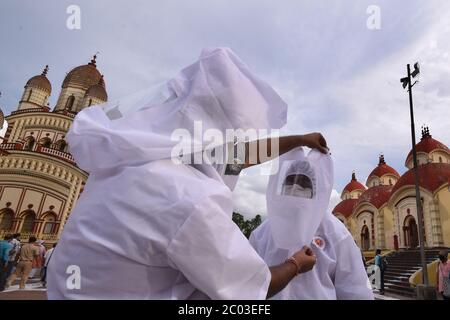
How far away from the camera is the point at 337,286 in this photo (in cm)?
191

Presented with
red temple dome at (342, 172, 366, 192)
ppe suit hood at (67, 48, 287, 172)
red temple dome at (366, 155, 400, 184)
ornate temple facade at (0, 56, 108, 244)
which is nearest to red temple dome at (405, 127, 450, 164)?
red temple dome at (366, 155, 400, 184)

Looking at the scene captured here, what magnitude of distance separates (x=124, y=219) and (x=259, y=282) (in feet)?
1.59

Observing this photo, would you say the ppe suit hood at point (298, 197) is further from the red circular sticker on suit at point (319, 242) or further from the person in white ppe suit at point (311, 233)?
the red circular sticker on suit at point (319, 242)

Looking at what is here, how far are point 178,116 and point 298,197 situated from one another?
94cm

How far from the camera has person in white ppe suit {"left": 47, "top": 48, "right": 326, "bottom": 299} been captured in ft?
3.05

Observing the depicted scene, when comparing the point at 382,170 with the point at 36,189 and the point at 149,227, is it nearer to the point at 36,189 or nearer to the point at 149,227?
the point at 36,189

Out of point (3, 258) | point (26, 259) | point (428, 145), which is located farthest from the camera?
point (428, 145)

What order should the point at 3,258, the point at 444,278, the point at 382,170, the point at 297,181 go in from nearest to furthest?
the point at 297,181 < the point at 444,278 < the point at 3,258 < the point at 382,170

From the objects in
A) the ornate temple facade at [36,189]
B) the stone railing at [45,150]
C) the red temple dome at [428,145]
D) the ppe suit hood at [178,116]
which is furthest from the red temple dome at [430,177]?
the stone railing at [45,150]

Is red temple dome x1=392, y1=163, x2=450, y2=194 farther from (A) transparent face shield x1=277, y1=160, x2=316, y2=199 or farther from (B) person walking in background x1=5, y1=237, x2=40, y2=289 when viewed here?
(A) transparent face shield x1=277, y1=160, x2=316, y2=199

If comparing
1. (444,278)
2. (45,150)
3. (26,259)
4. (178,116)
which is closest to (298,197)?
(178,116)

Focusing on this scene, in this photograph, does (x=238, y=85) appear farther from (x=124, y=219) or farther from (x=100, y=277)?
(x=100, y=277)

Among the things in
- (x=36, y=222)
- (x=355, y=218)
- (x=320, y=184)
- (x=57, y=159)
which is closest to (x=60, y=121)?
(x=57, y=159)

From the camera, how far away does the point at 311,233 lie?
175cm
